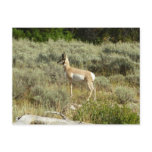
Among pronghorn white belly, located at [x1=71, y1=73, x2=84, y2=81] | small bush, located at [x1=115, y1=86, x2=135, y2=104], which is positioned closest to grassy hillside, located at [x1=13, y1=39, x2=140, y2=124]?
small bush, located at [x1=115, y1=86, x2=135, y2=104]

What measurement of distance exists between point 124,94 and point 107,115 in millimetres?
555

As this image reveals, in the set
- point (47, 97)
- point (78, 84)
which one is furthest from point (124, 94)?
point (47, 97)

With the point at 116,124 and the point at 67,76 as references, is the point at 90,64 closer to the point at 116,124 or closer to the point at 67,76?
the point at 67,76

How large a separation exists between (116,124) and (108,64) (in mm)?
1261

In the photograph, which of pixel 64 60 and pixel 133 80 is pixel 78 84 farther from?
pixel 133 80

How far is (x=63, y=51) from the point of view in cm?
663

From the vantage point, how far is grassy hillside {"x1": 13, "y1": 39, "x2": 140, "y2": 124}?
6398 millimetres

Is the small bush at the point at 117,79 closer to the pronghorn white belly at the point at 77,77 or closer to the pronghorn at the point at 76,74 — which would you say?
the pronghorn at the point at 76,74


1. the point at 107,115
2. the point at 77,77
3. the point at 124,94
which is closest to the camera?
the point at 107,115

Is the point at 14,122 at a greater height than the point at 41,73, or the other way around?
the point at 41,73

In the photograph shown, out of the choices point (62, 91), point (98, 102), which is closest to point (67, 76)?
point (62, 91)

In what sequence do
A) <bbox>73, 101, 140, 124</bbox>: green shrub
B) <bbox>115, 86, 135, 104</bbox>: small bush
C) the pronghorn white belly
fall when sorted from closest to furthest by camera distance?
<bbox>73, 101, 140, 124</bbox>: green shrub < <bbox>115, 86, 135, 104</bbox>: small bush < the pronghorn white belly

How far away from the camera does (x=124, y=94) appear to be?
6473mm

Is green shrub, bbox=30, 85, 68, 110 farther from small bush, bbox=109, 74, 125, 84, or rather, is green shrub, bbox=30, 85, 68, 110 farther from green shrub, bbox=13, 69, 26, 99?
small bush, bbox=109, 74, 125, 84
